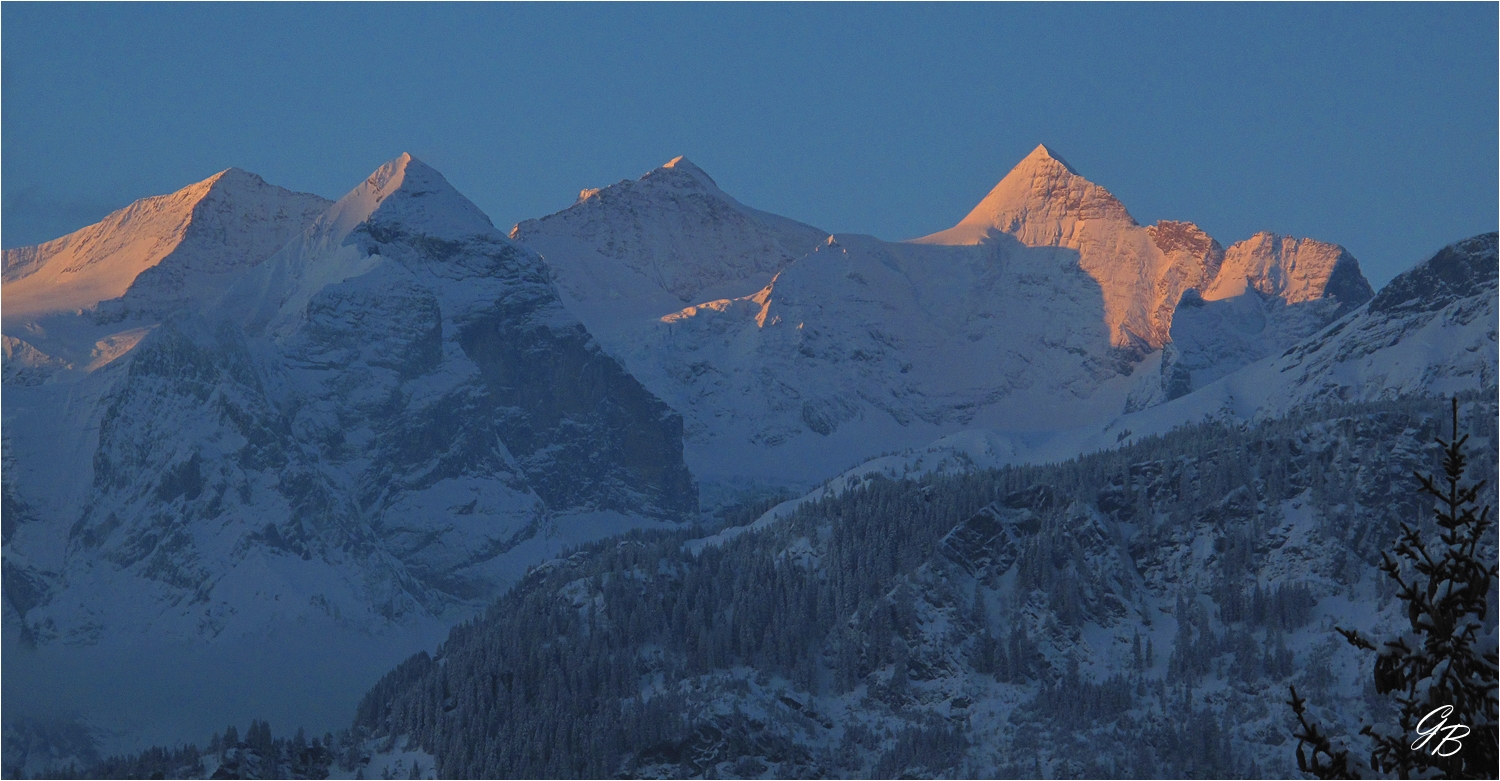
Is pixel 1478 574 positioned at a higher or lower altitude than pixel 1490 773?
higher

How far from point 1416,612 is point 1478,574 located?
3.52ft

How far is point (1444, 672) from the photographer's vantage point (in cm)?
3253

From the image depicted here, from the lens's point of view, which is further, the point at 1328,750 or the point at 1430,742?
the point at 1430,742

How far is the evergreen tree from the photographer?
3158 centimetres

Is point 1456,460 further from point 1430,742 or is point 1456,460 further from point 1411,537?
point 1430,742

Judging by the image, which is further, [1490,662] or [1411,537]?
[1490,662]

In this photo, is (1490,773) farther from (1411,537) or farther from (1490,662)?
(1411,537)

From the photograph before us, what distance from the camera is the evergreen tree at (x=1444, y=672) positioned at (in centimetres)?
3158

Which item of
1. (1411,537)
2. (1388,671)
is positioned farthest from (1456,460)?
(1388,671)

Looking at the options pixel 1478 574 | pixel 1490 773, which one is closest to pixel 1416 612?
pixel 1478 574

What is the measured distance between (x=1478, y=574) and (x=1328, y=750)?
3.63 meters

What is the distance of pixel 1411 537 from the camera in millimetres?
30219

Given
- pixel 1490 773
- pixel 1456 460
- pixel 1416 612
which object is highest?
pixel 1456 460

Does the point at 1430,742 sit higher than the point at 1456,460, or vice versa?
the point at 1456,460
